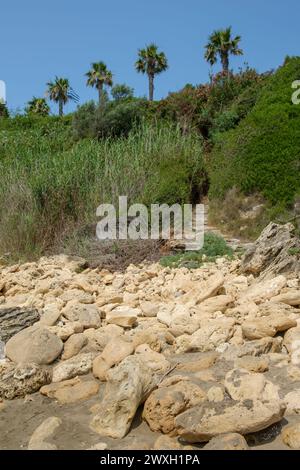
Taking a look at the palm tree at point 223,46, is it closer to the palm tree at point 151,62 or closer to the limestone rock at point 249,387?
the palm tree at point 151,62

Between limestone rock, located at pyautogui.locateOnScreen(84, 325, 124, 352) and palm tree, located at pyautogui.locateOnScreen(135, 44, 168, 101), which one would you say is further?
palm tree, located at pyautogui.locateOnScreen(135, 44, 168, 101)

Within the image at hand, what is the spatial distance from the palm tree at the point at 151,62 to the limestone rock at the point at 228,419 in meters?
29.3

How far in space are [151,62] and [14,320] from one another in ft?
93.5

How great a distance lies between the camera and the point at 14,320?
4.74 metres

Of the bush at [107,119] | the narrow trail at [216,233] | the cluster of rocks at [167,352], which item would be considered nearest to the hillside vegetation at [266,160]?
the narrow trail at [216,233]

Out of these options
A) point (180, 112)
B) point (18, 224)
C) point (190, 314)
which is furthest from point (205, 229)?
point (180, 112)

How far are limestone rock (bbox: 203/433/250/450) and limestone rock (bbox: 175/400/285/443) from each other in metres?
0.06

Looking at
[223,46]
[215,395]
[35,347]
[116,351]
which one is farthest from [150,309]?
[223,46]

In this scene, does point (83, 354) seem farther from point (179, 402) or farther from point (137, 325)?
point (179, 402)

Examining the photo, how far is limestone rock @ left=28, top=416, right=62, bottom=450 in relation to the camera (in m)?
2.79

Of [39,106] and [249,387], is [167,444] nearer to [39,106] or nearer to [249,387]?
[249,387]

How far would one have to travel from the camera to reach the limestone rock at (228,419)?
2668mm

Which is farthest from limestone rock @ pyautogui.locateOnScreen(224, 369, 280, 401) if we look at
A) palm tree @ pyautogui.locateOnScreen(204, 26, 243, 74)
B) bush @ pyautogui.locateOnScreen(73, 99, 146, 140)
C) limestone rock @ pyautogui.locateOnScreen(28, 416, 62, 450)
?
palm tree @ pyautogui.locateOnScreen(204, 26, 243, 74)

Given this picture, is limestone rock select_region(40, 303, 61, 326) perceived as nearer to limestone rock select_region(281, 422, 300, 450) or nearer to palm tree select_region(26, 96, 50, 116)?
limestone rock select_region(281, 422, 300, 450)
